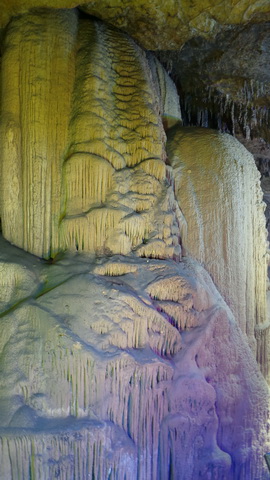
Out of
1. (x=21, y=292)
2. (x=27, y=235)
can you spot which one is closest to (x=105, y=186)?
(x=27, y=235)

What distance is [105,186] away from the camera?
4.27m

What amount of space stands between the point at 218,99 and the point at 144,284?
12.4 feet

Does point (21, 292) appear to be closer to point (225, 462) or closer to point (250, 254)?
point (225, 462)

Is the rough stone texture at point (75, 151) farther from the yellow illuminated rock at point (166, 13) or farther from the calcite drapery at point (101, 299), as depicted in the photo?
the yellow illuminated rock at point (166, 13)

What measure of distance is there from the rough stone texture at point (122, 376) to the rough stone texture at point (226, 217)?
0.67 metres

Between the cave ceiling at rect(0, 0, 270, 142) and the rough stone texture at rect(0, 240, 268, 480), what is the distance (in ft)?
8.11

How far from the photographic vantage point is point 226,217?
5.27 m

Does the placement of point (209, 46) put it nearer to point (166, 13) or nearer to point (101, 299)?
point (166, 13)

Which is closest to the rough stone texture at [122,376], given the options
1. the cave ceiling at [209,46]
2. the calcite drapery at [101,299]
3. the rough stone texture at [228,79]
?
the calcite drapery at [101,299]

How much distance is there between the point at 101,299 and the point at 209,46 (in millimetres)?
3642

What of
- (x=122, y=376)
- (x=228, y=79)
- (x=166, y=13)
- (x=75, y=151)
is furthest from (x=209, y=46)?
(x=122, y=376)

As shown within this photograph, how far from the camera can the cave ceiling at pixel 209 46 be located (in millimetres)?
4668

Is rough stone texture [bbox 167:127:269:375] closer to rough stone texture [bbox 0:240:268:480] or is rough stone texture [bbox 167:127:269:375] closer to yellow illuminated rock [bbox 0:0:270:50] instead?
rough stone texture [bbox 0:240:268:480]

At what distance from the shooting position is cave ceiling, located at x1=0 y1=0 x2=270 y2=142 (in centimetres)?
467
